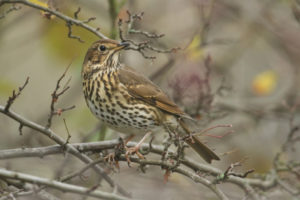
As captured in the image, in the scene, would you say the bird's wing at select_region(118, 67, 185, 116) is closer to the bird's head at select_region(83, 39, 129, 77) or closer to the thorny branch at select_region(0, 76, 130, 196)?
the bird's head at select_region(83, 39, 129, 77)

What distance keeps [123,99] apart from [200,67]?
211cm

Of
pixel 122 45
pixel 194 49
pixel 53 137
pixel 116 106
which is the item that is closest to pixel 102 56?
pixel 122 45

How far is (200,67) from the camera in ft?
22.0

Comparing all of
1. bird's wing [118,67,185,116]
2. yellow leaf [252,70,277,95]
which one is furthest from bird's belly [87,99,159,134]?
yellow leaf [252,70,277,95]

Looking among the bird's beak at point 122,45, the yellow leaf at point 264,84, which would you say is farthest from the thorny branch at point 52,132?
the yellow leaf at point 264,84

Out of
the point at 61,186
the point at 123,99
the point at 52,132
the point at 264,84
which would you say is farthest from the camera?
the point at 264,84

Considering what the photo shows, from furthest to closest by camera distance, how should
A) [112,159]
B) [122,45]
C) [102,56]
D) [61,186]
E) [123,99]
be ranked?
[102,56], [123,99], [122,45], [112,159], [61,186]

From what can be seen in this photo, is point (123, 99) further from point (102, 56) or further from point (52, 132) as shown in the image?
point (52, 132)

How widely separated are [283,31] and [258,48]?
1708mm

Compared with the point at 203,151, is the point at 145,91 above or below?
above

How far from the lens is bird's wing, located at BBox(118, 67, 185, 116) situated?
195 inches

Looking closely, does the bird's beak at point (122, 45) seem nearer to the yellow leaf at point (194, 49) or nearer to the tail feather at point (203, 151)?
the tail feather at point (203, 151)

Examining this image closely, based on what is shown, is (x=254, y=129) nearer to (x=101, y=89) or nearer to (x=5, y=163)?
(x=101, y=89)

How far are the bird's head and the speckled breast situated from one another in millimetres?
85
